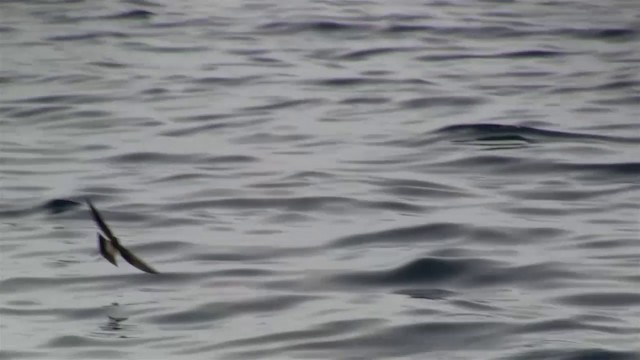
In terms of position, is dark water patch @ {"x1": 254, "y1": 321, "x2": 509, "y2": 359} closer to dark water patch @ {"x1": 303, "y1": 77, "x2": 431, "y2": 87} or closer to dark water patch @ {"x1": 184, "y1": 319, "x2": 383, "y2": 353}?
dark water patch @ {"x1": 184, "y1": 319, "x2": 383, "y2": 353}

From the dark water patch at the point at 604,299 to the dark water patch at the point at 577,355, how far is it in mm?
Result: 531

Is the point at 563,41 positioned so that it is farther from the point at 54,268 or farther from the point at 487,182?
the point at 54,268

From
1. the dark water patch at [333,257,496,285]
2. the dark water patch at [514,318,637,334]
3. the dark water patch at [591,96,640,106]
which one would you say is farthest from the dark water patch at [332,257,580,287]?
the dark water patch at [591,96,640,106]

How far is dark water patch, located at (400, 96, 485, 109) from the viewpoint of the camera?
28.1ft

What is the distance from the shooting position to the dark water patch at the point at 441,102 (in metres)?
8.58

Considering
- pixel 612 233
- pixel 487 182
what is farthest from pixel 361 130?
pixel 612 233

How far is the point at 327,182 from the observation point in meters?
6.94

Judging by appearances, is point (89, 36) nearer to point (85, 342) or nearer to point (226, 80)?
point (226, 80)

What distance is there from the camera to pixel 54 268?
18.6 feet

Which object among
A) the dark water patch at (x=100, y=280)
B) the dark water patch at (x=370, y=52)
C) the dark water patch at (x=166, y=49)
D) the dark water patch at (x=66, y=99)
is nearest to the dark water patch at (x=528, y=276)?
the dark water patch at (x=100, y=280)

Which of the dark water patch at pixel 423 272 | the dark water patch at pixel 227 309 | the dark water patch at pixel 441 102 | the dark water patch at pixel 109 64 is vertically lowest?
the dark water patch at pixel 109 64

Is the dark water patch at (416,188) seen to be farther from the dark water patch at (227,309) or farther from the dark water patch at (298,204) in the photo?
the dark water patch at (227,309)

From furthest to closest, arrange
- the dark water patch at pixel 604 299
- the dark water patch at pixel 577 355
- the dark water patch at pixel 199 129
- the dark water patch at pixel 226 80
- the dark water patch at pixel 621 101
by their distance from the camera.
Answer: the dark water patch at pixel 226 80
the dark water patch at pixel 621 101
the dark water patch at pixel 199 129
the dark water patch at pixel 604 299
the dark water patch at pixel 577 355

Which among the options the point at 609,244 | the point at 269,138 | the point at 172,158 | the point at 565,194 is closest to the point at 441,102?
the point at 269,138
